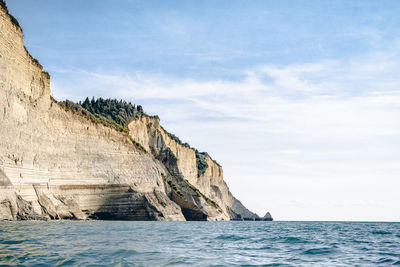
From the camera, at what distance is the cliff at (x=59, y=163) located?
35.2m

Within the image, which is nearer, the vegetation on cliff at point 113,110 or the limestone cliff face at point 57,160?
Result: the limestone cliff face at point 57,160

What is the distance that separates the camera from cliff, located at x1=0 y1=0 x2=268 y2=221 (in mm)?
35156

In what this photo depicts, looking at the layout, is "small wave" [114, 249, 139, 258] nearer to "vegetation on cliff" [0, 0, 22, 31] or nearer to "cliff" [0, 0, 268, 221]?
"cliff" [0, 0, 268, 221]

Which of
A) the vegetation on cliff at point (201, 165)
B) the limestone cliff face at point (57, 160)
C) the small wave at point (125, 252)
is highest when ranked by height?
the vegetation on cliff at point (201, 165)

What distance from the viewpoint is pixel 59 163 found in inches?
1731

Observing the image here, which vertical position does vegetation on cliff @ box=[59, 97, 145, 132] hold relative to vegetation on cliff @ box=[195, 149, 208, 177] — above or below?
above

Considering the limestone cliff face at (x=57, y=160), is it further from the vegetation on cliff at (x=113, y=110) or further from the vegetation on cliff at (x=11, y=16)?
the vegetation on cliff at (x=113, y=110)

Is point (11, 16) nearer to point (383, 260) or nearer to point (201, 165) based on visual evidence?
point (383, 260)

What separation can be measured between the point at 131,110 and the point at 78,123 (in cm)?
2683

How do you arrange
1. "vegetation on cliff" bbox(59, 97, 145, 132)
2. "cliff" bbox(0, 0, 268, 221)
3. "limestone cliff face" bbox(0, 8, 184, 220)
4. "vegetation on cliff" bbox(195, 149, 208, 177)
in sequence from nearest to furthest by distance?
"cliff" bbox(0, 0, 268, 221)
"limestone cliff face" bbox(0, 8, 184, 220)
"vegetation on cliff" bbox(59, 97, 145, 132)
"vegetation on cliff" bbox(195, 149, 208, 177)

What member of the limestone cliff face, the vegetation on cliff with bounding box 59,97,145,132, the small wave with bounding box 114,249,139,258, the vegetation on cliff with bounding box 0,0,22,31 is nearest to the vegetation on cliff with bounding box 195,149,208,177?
the vegetation on cliff with bounding box 59,97,145,132

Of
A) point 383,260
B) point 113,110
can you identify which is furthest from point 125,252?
point 113,110

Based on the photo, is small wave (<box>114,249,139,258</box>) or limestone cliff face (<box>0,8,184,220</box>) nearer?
small wave (<box>114,249,139,258</box>)

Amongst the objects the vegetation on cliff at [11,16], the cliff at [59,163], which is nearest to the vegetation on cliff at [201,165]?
the cliff at [59,163]
